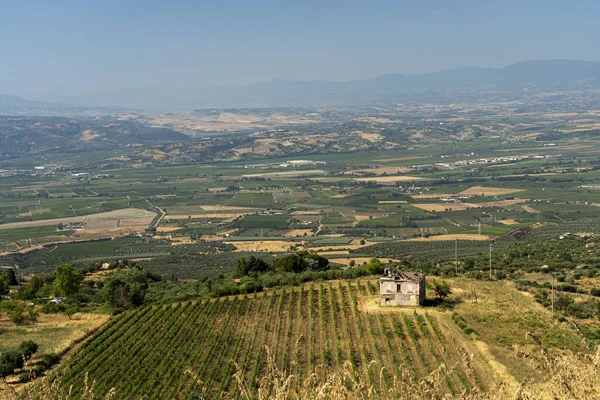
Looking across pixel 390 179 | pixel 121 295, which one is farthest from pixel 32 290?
pixel 390 179

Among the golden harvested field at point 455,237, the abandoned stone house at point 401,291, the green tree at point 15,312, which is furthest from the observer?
the golden harvested field at point 455,237

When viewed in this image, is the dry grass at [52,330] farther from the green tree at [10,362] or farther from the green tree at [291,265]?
the green tree at [291,265]

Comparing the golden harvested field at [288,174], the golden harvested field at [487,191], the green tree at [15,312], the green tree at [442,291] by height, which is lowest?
the golden harvested field at [288,174]

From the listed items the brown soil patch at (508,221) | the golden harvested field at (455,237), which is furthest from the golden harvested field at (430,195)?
the golden harvested field at (455,237)

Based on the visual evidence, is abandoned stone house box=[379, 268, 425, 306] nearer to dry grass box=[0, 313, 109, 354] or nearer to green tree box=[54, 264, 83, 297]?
dry grass box=[0, 313, 109, 354]

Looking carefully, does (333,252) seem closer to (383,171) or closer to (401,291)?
(401,291)

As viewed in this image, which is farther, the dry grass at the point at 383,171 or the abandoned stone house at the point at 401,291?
the dry grass at the point at 383,171

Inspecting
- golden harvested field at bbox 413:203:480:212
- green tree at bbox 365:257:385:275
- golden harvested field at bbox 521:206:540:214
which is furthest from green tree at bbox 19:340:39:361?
golden harvested field at bbox 521:206:540:214
